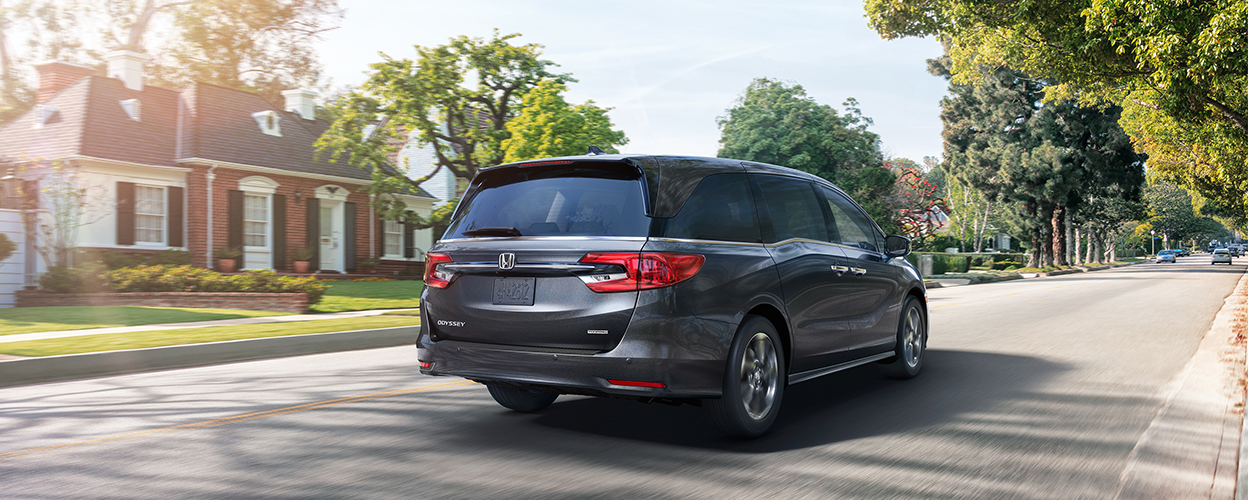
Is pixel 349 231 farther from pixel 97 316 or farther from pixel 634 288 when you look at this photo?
pixel 634 288

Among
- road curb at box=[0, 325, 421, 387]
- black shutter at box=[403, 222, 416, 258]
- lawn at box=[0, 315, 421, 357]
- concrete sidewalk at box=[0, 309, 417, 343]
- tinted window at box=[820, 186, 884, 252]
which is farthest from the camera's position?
black shutter at box=[403, 222, 416, 258]

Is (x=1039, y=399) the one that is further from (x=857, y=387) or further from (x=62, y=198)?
(x=62, y=198)

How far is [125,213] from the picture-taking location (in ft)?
73.8

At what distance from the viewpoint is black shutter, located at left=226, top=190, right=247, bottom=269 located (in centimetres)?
2448

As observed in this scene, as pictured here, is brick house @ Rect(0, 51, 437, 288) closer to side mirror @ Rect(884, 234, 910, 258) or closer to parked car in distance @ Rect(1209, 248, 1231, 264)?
side mirror @ Rect(884, 234, 910, 258)

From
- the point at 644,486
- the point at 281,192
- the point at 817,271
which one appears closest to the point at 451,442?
the point at 644,486

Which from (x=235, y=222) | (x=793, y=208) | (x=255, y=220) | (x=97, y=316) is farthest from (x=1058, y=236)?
(x=793, y=208)

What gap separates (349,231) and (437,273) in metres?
24.3

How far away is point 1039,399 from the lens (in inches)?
277

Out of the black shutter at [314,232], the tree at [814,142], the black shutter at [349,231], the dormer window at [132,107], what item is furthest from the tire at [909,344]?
the tree at [814,142]

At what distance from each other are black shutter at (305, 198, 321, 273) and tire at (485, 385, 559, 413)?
22.1 m

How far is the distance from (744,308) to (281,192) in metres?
23.7

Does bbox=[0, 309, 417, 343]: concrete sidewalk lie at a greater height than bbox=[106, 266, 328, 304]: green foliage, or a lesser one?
lesser

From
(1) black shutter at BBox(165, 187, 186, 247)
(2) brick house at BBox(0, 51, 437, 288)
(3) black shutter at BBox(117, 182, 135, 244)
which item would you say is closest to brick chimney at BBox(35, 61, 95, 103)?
(2) brick house at BBox(0, 51, 437, 288)
